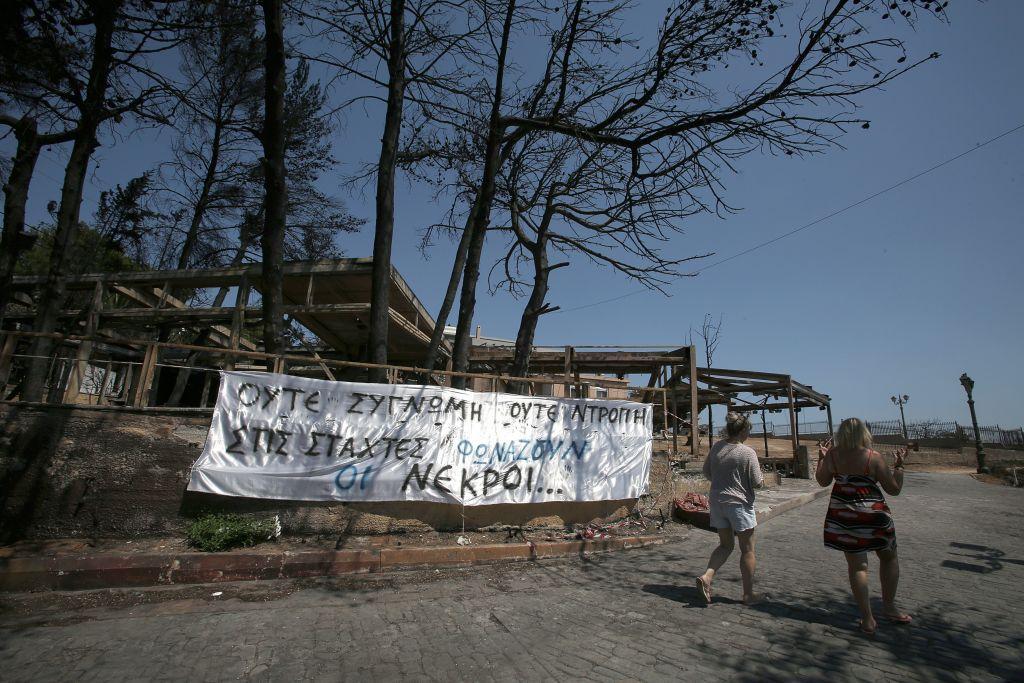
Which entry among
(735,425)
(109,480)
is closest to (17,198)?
(109,480)

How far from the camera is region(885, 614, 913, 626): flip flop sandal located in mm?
3764

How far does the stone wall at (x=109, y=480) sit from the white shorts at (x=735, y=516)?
147 inches

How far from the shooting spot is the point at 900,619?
378 centimetres

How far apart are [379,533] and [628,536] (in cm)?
320

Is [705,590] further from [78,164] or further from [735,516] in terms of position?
[78,164]

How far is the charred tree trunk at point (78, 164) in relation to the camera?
26.0ft

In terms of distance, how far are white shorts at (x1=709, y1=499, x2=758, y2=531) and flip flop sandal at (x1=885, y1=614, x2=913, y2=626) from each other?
1.07 m

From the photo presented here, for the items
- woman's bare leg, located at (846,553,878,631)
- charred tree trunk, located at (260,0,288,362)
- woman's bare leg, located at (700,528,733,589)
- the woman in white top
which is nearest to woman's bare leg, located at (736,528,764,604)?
the woman in white top

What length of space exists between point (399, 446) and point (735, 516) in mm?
3641

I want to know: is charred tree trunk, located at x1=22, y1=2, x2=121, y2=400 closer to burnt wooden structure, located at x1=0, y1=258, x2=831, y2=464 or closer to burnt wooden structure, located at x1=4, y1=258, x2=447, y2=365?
burnt wooden structure, located at x1=0, y1=258, x2=831, y2=464

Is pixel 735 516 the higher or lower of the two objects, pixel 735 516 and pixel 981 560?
the higher

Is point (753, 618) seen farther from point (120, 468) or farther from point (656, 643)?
point (120, 468)

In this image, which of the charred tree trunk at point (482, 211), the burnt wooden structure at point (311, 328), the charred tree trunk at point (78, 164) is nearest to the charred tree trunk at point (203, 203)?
the burnt wooden structure at point (311, 328)

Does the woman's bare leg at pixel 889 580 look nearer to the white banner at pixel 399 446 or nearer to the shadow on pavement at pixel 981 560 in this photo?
the shadow on pavement at pixel 981 560
